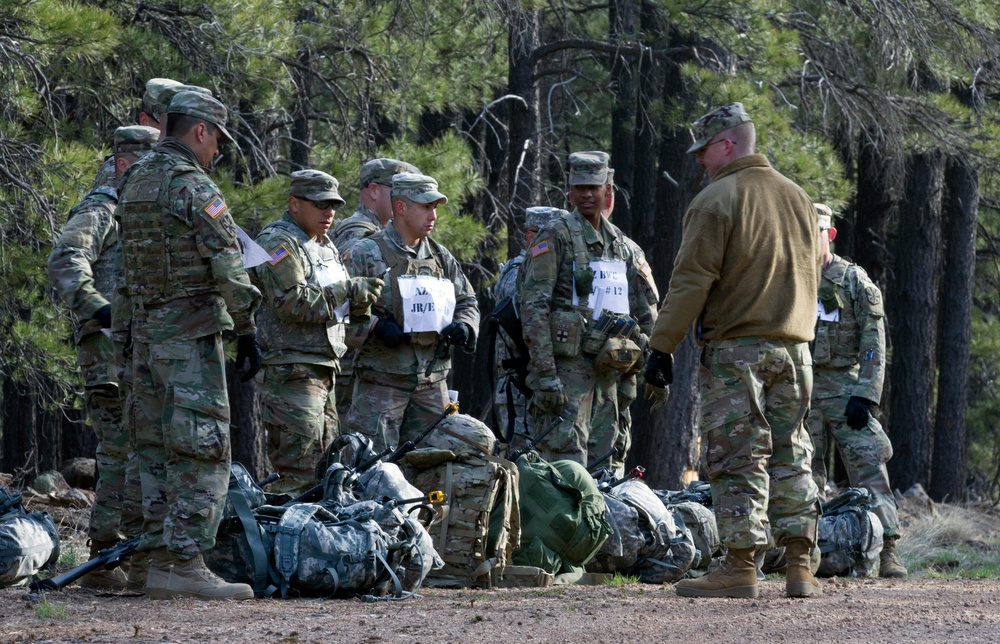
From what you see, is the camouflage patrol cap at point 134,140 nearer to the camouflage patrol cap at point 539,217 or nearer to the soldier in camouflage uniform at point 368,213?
the soldier in camouflage uniform at point 368,213

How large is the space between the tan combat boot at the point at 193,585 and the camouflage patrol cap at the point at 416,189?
109 inches

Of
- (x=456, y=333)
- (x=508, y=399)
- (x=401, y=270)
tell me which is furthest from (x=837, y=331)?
(x=401, y=270)

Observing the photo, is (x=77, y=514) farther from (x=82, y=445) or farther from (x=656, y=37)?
(x=656, y=37)

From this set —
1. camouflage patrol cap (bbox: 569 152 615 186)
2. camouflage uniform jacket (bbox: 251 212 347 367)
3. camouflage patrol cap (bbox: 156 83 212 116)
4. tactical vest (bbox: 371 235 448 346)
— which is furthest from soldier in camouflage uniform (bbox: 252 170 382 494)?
camouflage patrol cap (bbox: 569 152 615 186)

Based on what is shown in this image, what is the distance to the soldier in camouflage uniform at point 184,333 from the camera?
19.2 ft

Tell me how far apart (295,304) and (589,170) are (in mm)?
2164

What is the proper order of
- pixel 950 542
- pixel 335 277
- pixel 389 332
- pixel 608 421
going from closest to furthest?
pixel 335 277 → pixel 389 332 → pixel 608 421 → pixel 950 542

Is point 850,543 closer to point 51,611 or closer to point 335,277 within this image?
point 335,277

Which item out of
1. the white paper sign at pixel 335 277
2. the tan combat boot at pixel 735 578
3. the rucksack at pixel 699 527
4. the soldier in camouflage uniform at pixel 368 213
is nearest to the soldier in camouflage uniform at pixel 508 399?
the soldier in camouflage uniform at pixel 368 213

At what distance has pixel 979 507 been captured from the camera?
15.7 meters

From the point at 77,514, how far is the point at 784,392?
20.0ft

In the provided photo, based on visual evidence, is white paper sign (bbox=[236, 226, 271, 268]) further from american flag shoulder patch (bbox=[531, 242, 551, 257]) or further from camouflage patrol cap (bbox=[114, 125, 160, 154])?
american flag shoulder patch (bbox=[531, 242, 551, 257])

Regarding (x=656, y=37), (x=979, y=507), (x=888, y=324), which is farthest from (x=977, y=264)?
(x=656, y=37)

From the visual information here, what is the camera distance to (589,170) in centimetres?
831
